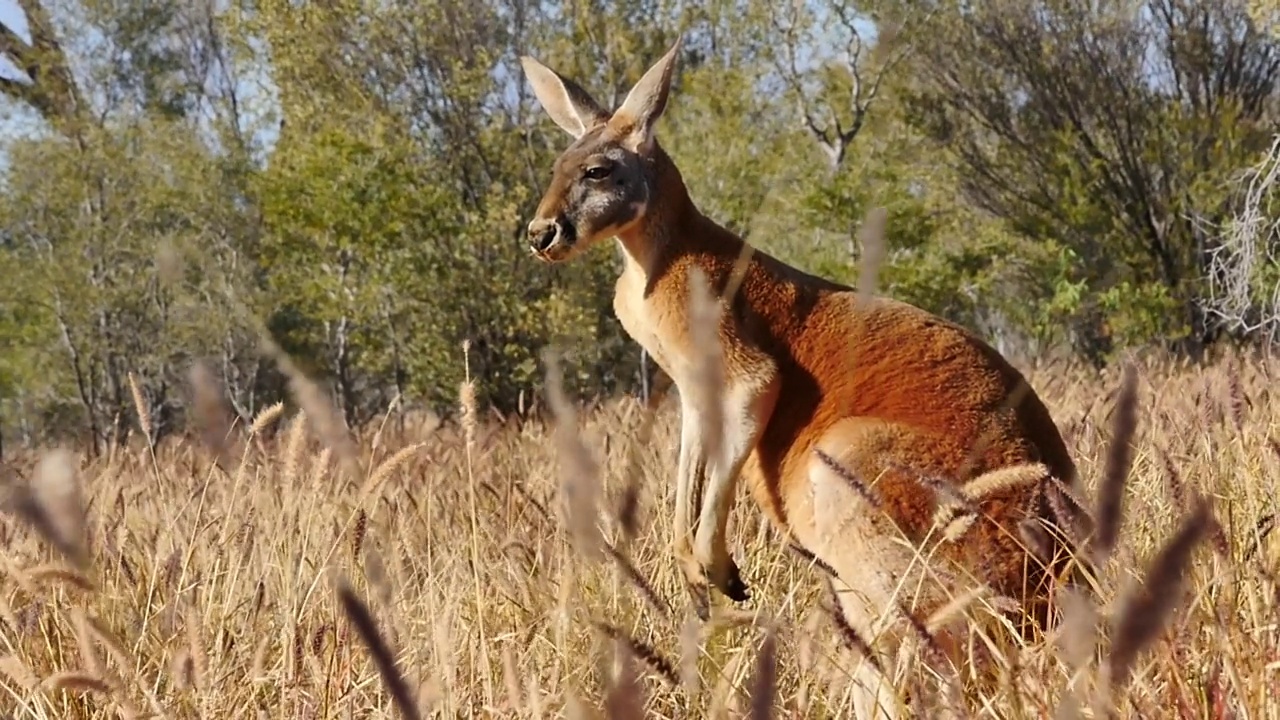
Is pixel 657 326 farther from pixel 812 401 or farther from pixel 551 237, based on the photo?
pixel 812 401

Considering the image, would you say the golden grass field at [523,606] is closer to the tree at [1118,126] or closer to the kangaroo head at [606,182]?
the kangaroo head at [606,182]

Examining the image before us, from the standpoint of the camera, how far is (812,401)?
9.35 feet

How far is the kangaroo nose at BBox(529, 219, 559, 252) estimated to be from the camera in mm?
3295

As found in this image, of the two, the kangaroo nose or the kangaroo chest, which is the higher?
the kangaroo nose

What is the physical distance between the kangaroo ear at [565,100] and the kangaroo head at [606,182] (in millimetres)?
234

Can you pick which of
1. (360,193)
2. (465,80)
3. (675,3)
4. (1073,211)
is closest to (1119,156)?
(1073,211)

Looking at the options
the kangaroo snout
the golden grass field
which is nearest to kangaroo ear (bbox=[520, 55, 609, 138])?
the kangaroo snout

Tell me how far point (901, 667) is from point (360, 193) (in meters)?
14.3

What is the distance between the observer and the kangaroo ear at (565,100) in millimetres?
3744

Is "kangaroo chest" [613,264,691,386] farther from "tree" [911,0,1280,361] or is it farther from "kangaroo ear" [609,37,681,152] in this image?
"tree" [911,0,1280,361]

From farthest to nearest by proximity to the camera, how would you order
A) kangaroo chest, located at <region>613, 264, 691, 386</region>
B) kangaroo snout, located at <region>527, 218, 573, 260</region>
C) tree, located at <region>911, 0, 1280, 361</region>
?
tree, located at <region>911, 0, 1280, 361</region>
kangaroo snout, located at <region>527, 218, 573, 260</region>
kangaroo chest, located at <region>613, 264, 691, 386</region>

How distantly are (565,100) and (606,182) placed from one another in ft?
1.88

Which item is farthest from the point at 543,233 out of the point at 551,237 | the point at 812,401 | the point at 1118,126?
the point at 1118,126

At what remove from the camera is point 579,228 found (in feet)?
10.9
